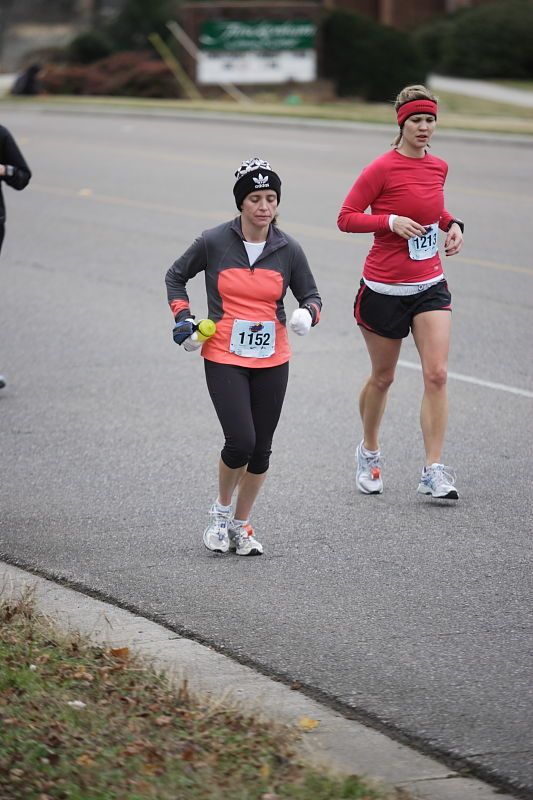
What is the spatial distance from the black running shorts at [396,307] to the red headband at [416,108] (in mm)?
933

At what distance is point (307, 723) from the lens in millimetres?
4613

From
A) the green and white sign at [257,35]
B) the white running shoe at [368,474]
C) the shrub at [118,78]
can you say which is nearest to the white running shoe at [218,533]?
the white running shoe at [368,474]

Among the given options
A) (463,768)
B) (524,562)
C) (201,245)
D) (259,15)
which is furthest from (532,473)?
(259,15)

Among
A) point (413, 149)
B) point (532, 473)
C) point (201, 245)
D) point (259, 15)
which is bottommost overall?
point (532, 473)

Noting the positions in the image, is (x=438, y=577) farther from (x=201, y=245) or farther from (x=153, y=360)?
(x=153, y=360)

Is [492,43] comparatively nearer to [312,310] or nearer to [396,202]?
[396,202]

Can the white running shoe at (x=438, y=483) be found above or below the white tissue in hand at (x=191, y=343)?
below

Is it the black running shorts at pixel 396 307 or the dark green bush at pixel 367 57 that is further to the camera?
the dark green bush at pixel 367 57

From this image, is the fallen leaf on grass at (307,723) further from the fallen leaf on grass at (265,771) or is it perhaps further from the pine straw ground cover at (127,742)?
the fallen leaf on grass at (265,771)

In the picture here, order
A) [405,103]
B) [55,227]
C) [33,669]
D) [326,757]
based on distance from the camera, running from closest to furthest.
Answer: [326,757] < [33,669] < [405,103] < [55,227]

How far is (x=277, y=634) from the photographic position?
5555mm

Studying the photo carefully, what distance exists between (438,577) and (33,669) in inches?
83.3

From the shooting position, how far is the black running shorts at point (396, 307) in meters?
7.35

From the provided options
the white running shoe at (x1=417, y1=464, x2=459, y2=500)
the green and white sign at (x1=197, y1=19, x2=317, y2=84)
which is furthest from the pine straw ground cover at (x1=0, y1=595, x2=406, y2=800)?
the green and white sign at (x1=197, y1=19, x2=317, y2=84)
